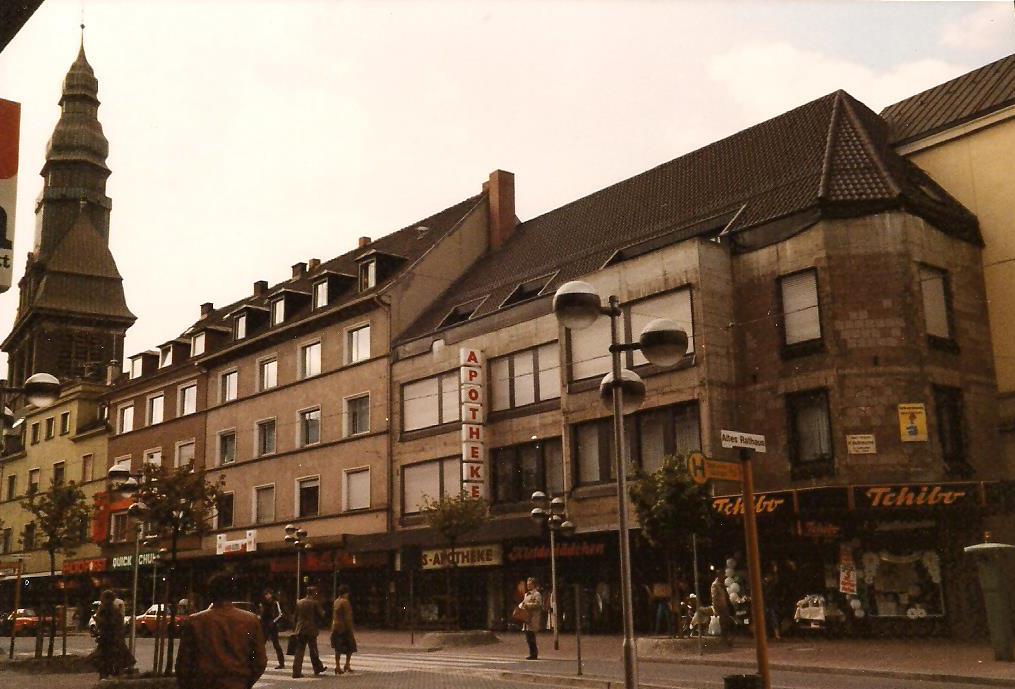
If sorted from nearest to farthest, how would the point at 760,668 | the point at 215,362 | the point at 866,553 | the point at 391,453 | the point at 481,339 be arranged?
1. the point at 760,668
2. the point at 866,553
3. the point at 481,339
4. the point at 391,453
5. the point at 215,362

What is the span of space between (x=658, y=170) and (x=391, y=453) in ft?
43.7

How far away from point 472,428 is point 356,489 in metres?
7.34

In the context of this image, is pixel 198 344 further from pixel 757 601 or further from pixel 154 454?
pixel 757 601

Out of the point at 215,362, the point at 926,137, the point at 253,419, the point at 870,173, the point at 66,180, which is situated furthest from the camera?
the point at 66,180

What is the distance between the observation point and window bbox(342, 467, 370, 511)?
38.2 m

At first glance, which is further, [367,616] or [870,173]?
[367,616]

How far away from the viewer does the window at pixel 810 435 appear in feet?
82.9

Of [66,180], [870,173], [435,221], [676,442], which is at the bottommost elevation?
[676,442]

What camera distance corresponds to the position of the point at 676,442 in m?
27.8

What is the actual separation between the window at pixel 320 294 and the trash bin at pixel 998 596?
2947cm

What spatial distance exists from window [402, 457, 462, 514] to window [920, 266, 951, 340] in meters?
14.8

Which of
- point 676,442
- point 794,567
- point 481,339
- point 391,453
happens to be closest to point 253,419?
point 391,453

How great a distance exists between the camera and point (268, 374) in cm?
4478

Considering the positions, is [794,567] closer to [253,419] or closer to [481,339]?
[481,339]
